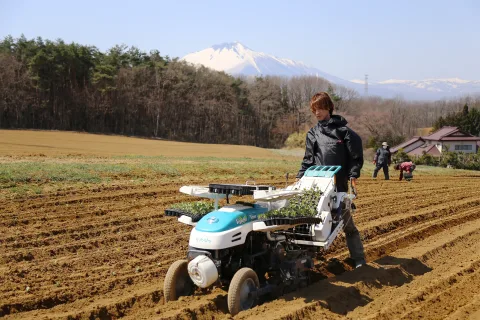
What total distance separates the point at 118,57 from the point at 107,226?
53555mm

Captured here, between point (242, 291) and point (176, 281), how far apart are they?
30.8 inches

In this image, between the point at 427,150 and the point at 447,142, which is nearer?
the point at 427,150

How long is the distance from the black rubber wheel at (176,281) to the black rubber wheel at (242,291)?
2.22 feet

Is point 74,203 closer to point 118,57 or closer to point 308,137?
point 308,137

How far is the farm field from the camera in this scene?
17.4ft

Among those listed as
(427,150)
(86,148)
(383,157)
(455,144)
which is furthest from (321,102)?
(455,144)

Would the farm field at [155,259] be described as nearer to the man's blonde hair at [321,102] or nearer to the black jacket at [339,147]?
the black jacket at [339,147]

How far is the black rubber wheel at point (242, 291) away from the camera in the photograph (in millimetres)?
4812

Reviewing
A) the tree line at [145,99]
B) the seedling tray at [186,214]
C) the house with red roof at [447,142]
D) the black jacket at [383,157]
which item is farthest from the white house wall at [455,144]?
the seedling tray at [186,214]

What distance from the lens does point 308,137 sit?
6719mm

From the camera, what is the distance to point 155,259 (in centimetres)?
731

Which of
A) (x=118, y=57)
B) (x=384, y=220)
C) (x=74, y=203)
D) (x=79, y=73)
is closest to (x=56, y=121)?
(x=79, y=73)

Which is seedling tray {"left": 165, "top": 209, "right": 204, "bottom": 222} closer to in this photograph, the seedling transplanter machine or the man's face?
the seedling transplanter machine

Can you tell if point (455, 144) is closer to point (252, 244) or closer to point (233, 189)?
point (252, 244)
